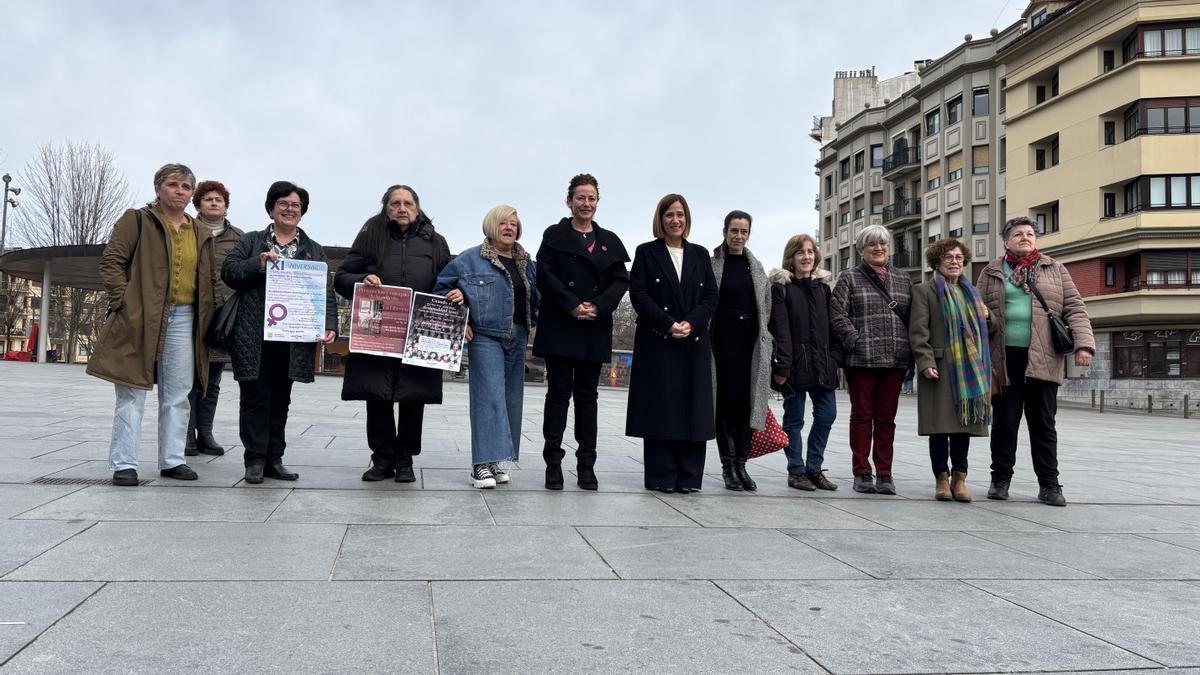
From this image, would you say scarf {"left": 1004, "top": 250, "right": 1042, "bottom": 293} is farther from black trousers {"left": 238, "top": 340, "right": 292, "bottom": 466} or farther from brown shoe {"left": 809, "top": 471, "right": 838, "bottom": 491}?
black trousers {"left": 238, "top": 340, "right": 292, "bottom": 466}

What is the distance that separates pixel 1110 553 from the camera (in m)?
4.59

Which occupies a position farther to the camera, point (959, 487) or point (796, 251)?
point (796, 251)

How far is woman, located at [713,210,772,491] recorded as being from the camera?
654 cm

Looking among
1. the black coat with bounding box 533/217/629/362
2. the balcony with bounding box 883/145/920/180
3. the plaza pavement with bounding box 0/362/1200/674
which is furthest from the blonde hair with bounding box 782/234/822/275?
the balcony with bounding box 883/145/920/180

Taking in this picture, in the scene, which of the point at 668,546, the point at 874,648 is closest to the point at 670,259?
the point at 668,546

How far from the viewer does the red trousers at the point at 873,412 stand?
6.62 meters

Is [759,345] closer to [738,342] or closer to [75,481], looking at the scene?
[738,342]

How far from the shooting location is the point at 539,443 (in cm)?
1003

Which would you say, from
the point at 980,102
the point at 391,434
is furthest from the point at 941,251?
the point at 980,102

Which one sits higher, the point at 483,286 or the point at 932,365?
the point at 483,286

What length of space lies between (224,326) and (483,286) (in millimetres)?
1715

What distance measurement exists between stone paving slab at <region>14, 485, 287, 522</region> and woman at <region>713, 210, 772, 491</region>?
3085 mm

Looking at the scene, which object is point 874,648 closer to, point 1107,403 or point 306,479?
point 306,479

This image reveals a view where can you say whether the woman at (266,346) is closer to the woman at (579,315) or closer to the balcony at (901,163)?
the woman at (579,315)
